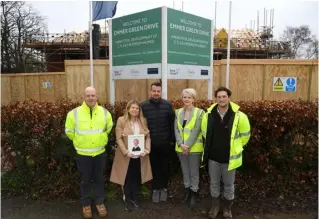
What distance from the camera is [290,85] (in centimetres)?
915

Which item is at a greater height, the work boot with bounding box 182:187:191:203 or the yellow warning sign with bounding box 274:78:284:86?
the yellow warning sign with bounding box 274:78:284:86

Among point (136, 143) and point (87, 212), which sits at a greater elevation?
point (136, 143)

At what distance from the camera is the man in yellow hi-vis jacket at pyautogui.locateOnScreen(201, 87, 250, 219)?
3.95m

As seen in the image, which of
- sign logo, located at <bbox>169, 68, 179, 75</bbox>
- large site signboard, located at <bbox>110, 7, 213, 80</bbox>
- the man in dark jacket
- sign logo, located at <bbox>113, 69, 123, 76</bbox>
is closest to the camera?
the man in dark jacket

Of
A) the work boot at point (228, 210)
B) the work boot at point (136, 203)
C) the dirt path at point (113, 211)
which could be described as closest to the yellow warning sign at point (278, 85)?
the dirt path at point (113, 211)

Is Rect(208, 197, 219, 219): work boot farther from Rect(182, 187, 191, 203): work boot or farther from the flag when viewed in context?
the flag

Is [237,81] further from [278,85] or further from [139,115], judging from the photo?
[139,115]

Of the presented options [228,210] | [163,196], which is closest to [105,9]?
[163,196]

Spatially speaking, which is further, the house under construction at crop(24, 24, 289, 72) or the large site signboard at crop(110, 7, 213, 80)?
the house under construction at crop(24, 24, 289, 72)

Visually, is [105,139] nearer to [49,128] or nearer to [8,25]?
[49,128]

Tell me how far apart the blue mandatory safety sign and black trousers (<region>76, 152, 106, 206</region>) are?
6924mm

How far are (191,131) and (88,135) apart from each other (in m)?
1.44

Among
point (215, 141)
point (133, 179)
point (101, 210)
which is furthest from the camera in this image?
point (133, 179)

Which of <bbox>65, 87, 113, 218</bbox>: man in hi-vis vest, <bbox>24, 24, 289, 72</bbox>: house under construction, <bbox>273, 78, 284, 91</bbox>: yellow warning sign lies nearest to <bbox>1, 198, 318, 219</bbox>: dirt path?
<bbox>65, 87, 113, 218</bbox>: man in hi-vis vest
